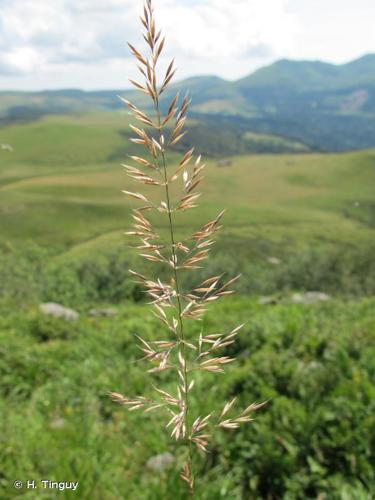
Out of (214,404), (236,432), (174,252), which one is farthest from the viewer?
(214,404)

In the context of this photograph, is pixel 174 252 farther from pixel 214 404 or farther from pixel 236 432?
pixel 214 404

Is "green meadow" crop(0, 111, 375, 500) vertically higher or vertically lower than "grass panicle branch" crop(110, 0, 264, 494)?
lower

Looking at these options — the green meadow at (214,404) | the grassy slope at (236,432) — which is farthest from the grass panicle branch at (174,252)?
the grassy slope at (236,432)

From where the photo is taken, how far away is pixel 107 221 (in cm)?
14925

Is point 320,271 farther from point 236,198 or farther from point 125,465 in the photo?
point 236,198

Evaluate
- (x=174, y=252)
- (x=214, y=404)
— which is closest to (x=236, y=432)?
(x=214, y=404)

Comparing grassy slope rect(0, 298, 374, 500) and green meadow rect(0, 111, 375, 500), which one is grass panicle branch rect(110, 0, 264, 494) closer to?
green meadow rect(0, 111, 375, 500)

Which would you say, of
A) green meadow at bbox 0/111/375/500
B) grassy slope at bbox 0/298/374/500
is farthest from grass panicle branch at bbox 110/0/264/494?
grassy slope at bbox 0/298/374/500

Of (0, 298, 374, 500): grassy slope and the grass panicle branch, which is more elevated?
the grass panicle branch

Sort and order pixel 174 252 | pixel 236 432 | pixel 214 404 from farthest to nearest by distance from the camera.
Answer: pixel 214 404, pixel 236 432, pixel 174 252

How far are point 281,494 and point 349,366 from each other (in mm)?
2777

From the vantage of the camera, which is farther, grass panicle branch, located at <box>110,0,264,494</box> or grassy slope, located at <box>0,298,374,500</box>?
grassy slope, located at <box>0,298,374,500</box>

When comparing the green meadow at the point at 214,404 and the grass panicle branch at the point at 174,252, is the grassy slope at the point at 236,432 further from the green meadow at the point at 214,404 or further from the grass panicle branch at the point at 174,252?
the grass panicle branch at the point at 174,252

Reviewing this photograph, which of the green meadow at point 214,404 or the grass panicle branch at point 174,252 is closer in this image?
the grass panicle branch at point 174,252
